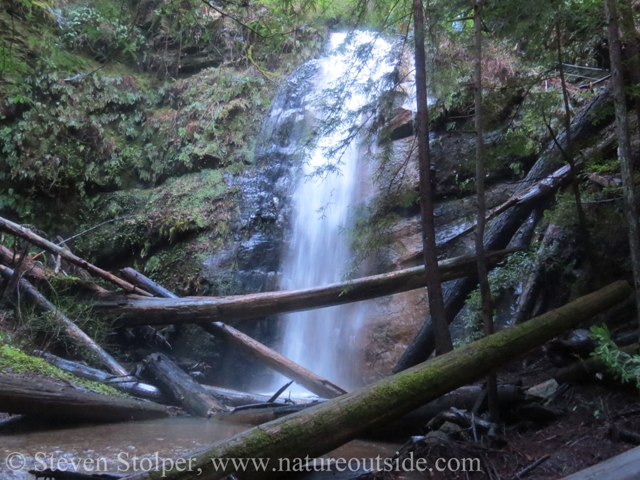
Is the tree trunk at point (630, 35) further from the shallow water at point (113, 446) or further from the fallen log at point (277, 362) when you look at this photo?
the fallen log at point (277, 362)

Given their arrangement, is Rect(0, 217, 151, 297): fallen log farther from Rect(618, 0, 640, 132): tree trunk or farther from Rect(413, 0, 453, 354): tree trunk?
Rect(618, 0, 640, 132): tree trunk

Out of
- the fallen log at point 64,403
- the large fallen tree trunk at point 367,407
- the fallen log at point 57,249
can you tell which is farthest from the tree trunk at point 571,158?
the fallen log at point 57,249

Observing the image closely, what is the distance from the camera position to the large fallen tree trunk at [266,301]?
6180 millimetres

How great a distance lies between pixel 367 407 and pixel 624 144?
130 inches

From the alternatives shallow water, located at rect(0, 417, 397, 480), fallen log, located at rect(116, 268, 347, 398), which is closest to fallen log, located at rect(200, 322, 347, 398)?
fallen log, located at rect(116, 268, 347, 398)

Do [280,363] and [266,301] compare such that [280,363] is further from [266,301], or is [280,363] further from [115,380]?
[115,380]

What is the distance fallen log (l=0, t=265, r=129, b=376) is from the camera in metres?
6.54

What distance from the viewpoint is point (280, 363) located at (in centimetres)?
677

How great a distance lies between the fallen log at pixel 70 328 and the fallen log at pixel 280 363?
1.40 m

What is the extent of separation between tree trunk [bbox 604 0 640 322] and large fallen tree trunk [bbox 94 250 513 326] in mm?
1885

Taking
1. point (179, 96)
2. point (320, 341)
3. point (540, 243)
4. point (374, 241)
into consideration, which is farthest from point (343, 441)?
point (179, 96)

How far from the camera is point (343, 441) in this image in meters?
2.93

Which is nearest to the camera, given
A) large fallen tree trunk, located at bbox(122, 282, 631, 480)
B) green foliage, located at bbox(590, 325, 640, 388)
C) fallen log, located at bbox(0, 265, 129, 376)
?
large fallen tree trunk, located at bbox(122, 282, 631, 480)

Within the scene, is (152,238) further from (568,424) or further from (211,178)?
(568,424)
